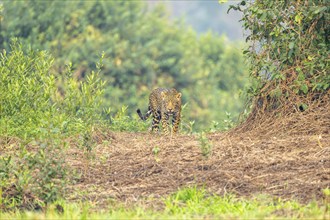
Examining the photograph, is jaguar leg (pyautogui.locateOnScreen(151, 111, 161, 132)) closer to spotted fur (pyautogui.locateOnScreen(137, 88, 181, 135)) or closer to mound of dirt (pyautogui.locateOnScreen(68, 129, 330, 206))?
spotted fur (pyautogui.locateOnScreen(137, 88, 181, 135))

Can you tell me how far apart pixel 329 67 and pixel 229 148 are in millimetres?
1808

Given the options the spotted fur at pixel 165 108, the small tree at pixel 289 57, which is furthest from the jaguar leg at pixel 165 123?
the small tree at pixel 289 57

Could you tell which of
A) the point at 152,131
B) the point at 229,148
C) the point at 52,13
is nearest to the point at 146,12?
the point at 52,13

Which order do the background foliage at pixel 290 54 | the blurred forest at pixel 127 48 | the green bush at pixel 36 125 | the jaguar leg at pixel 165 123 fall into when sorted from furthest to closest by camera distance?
the blurred forest at pixel 127 48 < the jaguar leg at pixel 165 123 < the background foliage at pixel 290 54 < the green bush at pixel 36 125

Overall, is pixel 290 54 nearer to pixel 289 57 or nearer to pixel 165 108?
pixel 289 57

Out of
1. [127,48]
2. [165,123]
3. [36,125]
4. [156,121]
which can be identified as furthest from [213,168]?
[127,48]

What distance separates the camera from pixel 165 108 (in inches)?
590

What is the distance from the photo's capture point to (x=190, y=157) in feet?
35.2

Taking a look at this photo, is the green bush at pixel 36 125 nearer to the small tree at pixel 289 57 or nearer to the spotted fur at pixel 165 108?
the spotted fur at pixel 165 108

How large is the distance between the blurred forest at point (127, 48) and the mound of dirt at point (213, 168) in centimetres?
2422

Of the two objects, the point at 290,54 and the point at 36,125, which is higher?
the point at 290,54

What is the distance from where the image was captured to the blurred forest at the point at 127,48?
1633 inches

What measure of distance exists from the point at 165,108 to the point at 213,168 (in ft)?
16.1

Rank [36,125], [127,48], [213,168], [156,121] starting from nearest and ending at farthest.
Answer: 1. [213,168]
2. [36,125]
3. [156,121]
4. [127,48]
